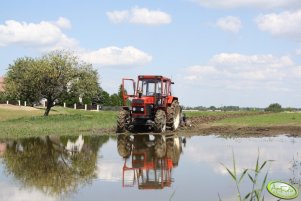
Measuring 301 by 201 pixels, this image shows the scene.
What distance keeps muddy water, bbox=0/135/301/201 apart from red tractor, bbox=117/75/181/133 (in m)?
3.90

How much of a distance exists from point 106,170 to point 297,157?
19.4 ft

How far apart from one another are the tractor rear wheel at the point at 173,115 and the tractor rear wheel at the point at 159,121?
0.85 m

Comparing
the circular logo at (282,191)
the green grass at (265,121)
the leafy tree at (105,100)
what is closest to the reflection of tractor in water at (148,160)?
the circular logo at (282,191)

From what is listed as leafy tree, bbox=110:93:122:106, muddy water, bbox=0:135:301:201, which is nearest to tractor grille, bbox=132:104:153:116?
muddy water, bbox=0:135:301:201

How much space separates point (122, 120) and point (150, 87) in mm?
2210

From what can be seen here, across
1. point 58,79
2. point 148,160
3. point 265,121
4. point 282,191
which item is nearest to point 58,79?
point 58,79

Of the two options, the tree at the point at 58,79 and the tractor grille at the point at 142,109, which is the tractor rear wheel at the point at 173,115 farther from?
the tree at the point at 58,79

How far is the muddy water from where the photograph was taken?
8.52 meters

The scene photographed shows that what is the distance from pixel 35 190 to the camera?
28.3 ft

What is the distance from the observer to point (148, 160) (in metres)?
13.0

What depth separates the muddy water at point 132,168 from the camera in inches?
335

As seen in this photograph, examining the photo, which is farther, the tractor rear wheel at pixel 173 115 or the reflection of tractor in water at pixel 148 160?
the tractor rear wheel at pixel 173 115

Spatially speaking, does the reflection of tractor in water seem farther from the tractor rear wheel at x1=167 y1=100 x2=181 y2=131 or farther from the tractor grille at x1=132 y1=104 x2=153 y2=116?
the tractor rear wheel at x1=167 y1=100 x2=181 y2=131

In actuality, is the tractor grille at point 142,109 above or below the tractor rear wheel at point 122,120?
above
